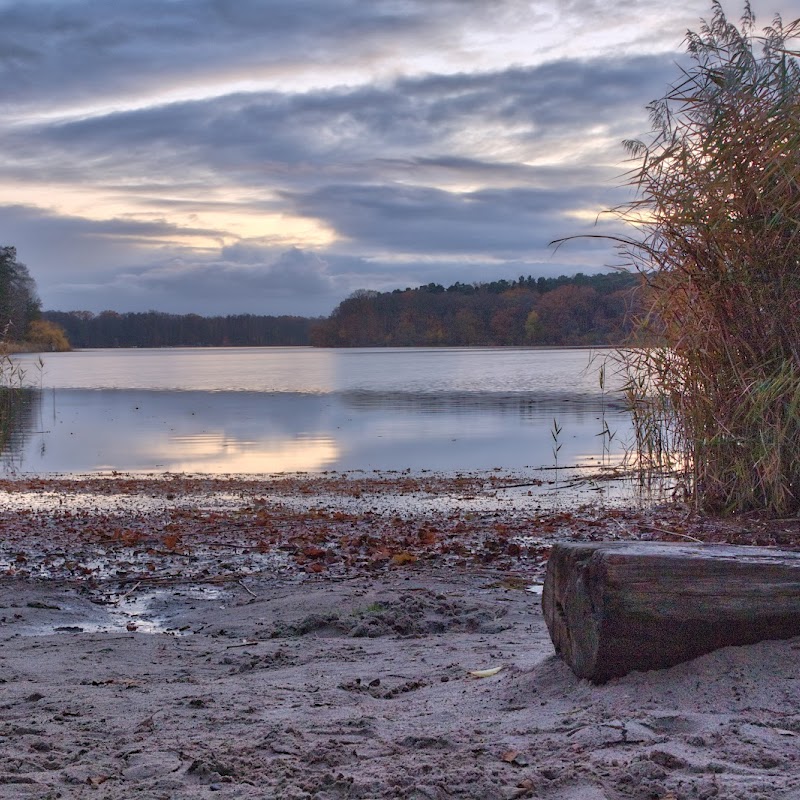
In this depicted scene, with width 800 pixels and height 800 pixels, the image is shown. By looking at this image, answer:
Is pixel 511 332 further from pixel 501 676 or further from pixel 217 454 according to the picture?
pixel 501 676

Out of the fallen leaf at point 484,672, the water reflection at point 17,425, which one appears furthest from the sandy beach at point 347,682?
the water reflection at point 17,425

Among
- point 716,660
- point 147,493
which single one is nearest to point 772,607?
point 716,660

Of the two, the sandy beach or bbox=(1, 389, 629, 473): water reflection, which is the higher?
the sandy beach

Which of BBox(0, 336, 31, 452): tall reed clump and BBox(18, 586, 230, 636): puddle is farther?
BBox(0, 336, 31, 452): tall reed clump

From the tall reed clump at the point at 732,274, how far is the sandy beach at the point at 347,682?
0.65 m

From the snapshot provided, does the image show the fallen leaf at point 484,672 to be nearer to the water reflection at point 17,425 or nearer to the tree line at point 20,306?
the water reflection at point 17,425

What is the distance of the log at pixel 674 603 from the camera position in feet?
11.6

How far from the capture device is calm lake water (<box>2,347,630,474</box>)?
68.3 ft

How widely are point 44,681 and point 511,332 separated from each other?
410 ft

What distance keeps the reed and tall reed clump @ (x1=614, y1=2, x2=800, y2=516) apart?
1 centimetres

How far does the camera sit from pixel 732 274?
802cm

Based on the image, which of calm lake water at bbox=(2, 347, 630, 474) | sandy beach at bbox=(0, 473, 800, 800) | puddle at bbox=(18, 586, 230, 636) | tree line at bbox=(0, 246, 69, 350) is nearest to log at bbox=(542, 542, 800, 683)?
sandy beach at bbox=(0, 473, 800, 800)

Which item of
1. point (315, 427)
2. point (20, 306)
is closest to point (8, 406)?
point (315, 427)

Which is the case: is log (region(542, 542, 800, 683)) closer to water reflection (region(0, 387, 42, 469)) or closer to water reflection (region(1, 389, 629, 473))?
water reflection (region(1, 389, 629, 473))
